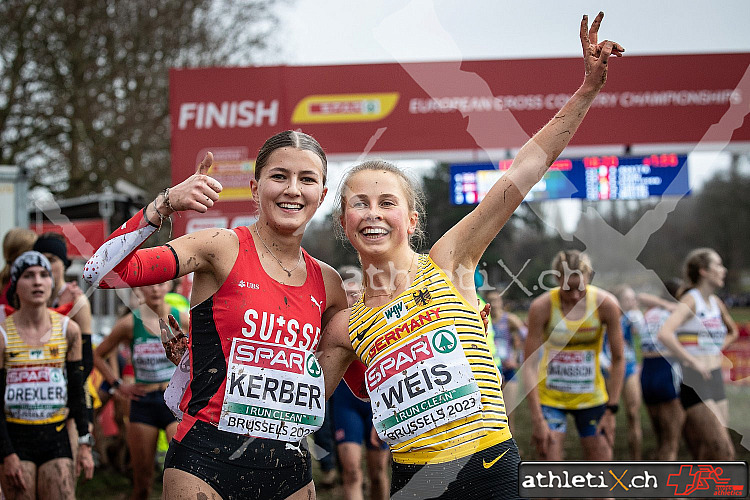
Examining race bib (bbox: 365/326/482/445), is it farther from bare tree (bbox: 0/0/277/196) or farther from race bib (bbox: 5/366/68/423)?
bare tree (bbox: 0/0/277/196)

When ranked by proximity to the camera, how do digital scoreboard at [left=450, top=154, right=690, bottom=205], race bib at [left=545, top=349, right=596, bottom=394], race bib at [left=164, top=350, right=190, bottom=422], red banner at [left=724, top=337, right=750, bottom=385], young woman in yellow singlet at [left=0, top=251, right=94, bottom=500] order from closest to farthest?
race bib at [left=164, top=350, right=190, bottom=422] < young woman in yellow singlet at [left=0, top=251, right=94, bottom=500] < race bib at [left=545, top=349, right=596, bottom=394] < digital scoreboard at [left=450, top=154, right=690, bottom=205] < red banner at [left=724, top=337, right=750, bottom=385]

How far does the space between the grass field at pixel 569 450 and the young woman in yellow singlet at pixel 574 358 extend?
2.01 m

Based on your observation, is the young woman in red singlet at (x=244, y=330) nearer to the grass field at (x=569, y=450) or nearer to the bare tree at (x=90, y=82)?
the grass field at (x=569, y=450)

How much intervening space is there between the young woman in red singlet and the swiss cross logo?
4.25 feet

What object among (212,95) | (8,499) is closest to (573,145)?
(212,95)

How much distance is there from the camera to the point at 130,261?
7.30 ft

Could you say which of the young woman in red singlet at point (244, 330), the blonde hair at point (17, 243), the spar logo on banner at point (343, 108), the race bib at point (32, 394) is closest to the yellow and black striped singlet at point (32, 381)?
the race bib at point (32, 394)

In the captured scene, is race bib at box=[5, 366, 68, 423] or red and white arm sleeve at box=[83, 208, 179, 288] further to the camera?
race bib at box=[5, 366, 68, 423]

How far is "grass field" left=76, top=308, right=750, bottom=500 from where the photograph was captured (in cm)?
683

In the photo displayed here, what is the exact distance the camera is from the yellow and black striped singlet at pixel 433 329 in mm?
2291

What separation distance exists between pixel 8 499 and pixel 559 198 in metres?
6.89

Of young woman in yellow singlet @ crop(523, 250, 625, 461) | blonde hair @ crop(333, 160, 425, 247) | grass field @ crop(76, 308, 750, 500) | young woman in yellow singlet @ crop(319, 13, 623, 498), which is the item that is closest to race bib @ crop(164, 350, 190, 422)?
young woman in yellow singlet @ crop(319, 13, 623, 498)

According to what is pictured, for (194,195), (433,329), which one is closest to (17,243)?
(194,195)

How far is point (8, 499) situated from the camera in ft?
14.3
